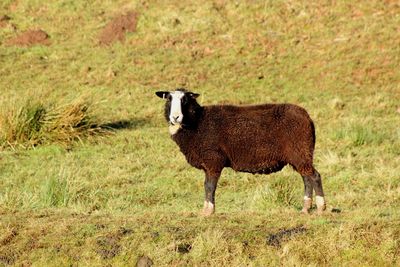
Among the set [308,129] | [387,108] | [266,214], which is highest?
[308,129]

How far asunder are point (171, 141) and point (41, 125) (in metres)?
2.78

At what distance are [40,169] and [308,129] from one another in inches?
284

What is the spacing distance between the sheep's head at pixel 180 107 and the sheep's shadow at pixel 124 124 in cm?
928

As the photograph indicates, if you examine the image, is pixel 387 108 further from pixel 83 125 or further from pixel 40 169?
pixel 40 169

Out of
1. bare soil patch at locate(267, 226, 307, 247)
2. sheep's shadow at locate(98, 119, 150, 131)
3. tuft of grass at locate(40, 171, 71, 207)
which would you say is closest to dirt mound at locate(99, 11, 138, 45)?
sheep's shadow at locate(98, 119, 150, 131)

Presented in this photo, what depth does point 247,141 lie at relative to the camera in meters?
12.3

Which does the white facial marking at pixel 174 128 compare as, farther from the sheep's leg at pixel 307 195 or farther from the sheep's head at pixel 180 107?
the sheep's leg at pixel 307 195

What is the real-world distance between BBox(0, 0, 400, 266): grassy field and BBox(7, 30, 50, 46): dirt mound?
384 mm

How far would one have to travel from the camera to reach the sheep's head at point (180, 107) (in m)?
12.0

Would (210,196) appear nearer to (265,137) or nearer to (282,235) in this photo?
(265,137)

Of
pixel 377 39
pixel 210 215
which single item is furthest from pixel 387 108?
pixel 210 215

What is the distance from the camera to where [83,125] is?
2073 cm

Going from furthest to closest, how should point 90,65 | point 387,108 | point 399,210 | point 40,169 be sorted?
point 90,65, point 387,108, point 40,169, point 399,210

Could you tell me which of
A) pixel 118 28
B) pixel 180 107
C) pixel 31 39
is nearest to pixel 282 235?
pixel 180 107
